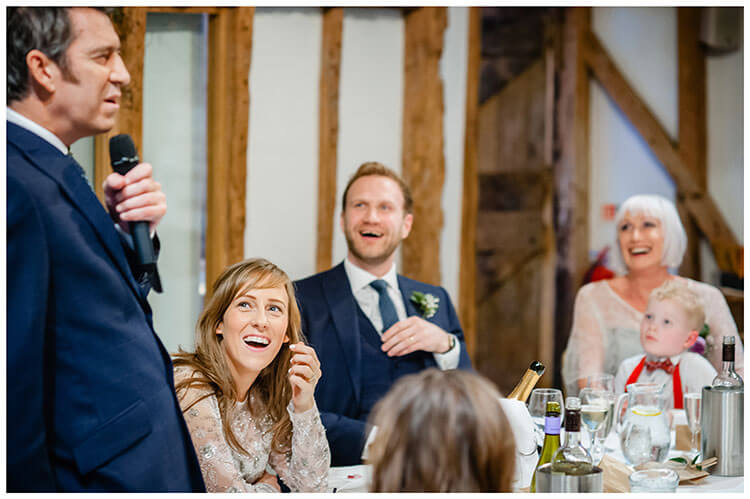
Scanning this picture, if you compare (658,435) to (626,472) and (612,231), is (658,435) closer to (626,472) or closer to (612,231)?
(626,472)

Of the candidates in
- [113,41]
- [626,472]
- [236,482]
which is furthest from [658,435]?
[113,41]

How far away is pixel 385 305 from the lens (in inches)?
94.9

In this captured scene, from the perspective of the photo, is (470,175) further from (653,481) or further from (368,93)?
(653,481)

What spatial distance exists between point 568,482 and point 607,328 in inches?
59.3

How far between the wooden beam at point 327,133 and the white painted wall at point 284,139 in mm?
22

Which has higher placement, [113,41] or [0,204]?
[113,41]

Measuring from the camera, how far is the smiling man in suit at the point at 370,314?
7.44ft

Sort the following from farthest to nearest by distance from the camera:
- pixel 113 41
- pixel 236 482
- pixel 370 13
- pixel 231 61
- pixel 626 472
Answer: pixel 370 13, pixel 231 61, pixel 626 472, pixel 236 482, pixel 113 41

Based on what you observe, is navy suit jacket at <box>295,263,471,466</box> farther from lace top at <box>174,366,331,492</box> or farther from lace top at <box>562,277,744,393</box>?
lace top at <box>562,277,744,393</box>

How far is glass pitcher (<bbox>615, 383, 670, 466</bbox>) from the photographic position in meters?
2.05

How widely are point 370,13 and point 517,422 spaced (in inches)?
74.1

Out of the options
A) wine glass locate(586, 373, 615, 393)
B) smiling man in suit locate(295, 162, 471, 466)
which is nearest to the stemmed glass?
wine glass locate(586, 373, 615, 393)

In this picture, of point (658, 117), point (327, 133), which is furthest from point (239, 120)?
point (658, 117)

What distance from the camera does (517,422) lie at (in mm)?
1836
